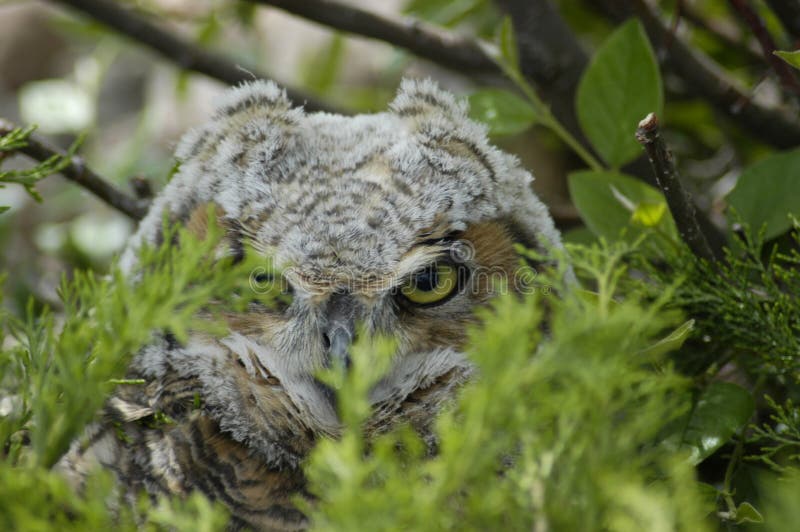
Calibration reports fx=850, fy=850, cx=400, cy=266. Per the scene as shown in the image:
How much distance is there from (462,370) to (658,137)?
460 mm

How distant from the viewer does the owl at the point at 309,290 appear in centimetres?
120

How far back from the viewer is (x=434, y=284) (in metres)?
1.25

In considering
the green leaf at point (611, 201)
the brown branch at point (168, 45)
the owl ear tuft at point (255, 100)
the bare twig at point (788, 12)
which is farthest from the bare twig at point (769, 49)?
the brown branch at point (168, 45)

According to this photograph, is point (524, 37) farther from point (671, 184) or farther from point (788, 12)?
point (671, 184)

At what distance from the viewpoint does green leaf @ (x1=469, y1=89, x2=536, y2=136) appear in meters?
1.43

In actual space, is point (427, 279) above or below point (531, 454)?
above

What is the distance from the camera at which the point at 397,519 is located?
66cm

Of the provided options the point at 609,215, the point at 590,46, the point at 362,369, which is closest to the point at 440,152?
the point at 609,215

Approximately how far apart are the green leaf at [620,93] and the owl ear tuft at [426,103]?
211mm

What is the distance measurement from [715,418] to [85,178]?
3.63 ft

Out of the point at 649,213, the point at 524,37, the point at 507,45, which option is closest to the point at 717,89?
the point at 524,37

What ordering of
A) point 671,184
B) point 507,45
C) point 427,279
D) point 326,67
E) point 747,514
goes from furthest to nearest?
point 326,67, point 507,45, point 427,279, point 671,184, point 747,514

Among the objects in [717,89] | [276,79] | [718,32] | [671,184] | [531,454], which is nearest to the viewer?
[531,454]

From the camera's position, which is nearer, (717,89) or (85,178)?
(85,178)
